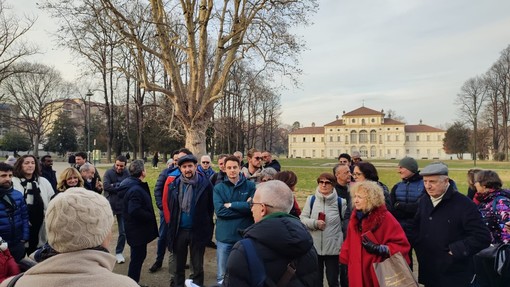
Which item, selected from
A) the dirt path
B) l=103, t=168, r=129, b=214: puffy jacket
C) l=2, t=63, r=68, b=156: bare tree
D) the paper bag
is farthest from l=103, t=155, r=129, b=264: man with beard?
l=2, t=63, r=68, b=156: bare tree

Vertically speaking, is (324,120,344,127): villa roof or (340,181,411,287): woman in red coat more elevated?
(324,120,344,127): villa roof

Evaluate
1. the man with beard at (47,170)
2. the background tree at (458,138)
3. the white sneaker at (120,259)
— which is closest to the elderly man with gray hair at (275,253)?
the white sneaker at (120,259)

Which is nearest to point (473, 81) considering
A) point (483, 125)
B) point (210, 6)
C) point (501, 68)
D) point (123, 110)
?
point (501, 68)

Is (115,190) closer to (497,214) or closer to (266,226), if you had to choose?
(266,226)

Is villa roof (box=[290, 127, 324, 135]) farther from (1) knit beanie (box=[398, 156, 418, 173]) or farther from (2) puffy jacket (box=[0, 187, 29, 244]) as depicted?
(2) puffy jacket (box=[0, 187, 29, 244])

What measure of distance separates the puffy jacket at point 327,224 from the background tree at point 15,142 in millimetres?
61226

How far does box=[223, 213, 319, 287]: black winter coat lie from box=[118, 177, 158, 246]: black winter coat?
3.26m

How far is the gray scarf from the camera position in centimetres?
502

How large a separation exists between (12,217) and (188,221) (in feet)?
6.93

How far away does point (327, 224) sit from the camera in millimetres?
4855

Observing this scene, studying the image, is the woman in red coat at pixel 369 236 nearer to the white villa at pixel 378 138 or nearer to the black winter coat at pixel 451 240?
the black winter coat at pixel 451 240

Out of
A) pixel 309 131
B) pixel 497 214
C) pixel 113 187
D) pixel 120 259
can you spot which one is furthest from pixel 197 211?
pixel 309 131

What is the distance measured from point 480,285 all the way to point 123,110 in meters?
48.7

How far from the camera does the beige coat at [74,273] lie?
1484mm
